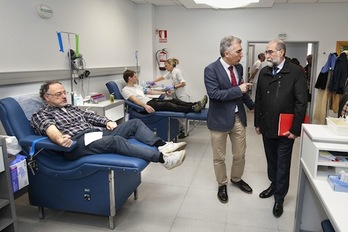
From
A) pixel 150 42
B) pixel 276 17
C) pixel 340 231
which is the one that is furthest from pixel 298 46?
pixel 340 231

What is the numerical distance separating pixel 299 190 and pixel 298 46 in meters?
7.78

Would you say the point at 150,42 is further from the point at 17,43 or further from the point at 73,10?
the point at 17,43

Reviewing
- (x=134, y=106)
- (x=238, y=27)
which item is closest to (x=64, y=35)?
(x=134, y=106)

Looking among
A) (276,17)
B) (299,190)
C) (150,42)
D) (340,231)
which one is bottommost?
(299,190)

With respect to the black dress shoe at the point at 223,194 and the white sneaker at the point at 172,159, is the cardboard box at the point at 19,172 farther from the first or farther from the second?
the black dress shoe at the point at 223,194

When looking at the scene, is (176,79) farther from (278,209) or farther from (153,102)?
(278,209)

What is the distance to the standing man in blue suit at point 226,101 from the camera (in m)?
2.49

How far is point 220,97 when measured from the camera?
2484mm

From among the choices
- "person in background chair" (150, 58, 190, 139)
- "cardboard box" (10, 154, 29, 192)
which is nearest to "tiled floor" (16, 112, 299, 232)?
"cardboard box" (10, 154, 29, 192)

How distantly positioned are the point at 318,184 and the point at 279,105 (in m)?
0.94

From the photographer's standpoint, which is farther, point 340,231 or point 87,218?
point 87,218

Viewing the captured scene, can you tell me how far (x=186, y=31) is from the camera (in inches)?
246

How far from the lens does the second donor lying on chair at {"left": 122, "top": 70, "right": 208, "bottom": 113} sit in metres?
4.01

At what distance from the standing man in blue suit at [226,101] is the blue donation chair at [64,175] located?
33.2 inches
